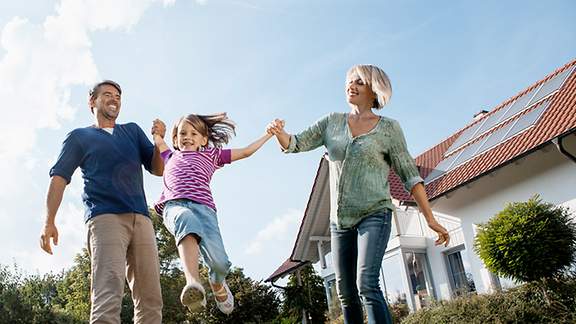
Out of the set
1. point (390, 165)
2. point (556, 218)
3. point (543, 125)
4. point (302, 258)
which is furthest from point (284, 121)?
point (302, 258)

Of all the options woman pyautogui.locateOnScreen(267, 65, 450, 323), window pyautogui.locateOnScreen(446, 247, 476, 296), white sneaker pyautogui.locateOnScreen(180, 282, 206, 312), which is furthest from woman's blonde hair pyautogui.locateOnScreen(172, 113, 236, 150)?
window pyautogui.locateOnScreen(446, 247, 476, 296)

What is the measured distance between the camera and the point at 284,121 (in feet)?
12.6

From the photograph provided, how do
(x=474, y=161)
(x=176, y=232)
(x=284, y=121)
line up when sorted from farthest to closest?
(x=474, y=161), (x=284, y=121), (x=176, y=232)

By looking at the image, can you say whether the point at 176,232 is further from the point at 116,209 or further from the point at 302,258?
the point at 302,258

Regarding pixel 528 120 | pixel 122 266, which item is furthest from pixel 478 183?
pixel 122 266

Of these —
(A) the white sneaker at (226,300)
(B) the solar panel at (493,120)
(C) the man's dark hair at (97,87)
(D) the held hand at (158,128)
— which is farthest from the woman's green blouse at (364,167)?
(B) the solar panel at (493,120)

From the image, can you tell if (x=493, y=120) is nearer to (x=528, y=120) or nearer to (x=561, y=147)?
(x=528, y=120)

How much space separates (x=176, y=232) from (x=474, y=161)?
12.7 m

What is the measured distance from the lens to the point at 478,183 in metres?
14.4

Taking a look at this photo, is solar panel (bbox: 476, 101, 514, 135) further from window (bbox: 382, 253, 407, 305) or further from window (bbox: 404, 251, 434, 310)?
window (bbox: 382, 253, 407, 305)

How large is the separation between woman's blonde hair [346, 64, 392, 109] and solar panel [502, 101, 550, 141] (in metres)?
11.5

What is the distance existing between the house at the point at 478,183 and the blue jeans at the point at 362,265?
1027cm

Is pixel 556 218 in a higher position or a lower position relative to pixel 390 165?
higher

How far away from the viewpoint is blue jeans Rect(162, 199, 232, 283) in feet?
10.7
